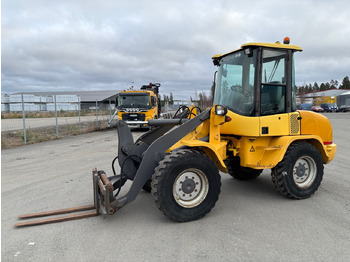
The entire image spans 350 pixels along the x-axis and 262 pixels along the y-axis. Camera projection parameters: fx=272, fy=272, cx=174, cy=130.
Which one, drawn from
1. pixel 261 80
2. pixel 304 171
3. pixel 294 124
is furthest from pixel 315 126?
pixel 261 80

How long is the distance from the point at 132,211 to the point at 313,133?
356 centimetres

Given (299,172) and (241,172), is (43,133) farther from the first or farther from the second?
(299,172)

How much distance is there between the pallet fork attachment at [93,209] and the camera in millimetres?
3755

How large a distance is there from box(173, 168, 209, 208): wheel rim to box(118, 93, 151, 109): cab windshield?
1510 cm

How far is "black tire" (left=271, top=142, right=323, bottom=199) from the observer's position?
4.68 meters

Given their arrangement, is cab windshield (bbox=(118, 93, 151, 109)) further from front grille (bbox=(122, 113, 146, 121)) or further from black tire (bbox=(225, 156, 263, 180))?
black tire (bbox=(225, 156, 263, 180))

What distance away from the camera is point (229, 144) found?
16.4ft

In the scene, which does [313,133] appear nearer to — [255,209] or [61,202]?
[255,209]

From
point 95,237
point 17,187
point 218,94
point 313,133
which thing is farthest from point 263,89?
point 17,187

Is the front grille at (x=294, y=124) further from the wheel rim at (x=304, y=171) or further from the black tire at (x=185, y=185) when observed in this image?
the black tire at (x=185, y=185)

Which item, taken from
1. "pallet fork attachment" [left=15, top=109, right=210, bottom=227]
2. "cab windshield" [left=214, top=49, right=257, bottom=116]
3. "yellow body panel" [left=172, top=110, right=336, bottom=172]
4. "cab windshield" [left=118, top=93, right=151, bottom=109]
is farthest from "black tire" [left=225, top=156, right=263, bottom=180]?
"cab windshield" [left=118, top=93, right=151, bottom=109]

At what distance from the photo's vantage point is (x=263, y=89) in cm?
460

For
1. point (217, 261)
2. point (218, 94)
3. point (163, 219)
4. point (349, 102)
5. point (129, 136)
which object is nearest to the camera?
point (217, 261)

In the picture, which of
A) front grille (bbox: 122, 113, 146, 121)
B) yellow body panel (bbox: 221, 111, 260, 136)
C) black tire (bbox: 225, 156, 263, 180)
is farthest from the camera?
front grille (bbox: 122, 113, 146, 121)
